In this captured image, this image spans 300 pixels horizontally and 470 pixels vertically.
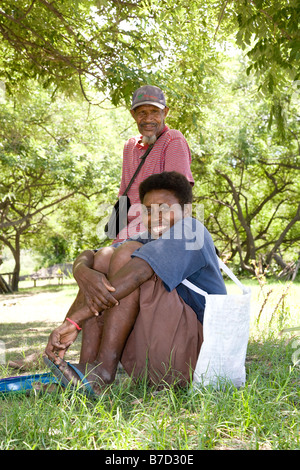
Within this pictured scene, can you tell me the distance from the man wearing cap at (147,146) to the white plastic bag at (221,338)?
A: 3.24 feet

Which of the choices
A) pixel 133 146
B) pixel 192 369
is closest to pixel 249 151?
pixel 133 146

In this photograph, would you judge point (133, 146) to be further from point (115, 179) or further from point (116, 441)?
point (115, 179)

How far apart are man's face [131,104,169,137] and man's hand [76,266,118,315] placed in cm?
132

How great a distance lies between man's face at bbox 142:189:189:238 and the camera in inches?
112

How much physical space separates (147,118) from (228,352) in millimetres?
1801

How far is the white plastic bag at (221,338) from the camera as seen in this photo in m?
2.49

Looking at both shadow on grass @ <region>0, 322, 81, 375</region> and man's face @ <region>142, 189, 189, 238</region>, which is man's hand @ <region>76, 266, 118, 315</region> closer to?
man's face @ <region>142, 189, 189, 238</region>

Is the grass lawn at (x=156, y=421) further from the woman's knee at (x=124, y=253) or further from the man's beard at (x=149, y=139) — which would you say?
the man's beard at (x=149, y=139)

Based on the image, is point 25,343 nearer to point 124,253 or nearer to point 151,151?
point 151,151

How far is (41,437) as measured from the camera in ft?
6.45

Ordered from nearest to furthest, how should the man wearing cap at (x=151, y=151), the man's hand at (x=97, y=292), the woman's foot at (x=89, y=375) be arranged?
the woman's foot at (x=89, y=375)
the man's hand at (x=97, y=292)
the man wearing cap at (x=151, y=151)

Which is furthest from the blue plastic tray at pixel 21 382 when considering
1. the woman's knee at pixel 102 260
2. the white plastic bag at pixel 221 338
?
the white plastic bag at pixel 221 338

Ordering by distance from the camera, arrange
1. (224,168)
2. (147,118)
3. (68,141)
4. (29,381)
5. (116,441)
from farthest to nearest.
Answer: (224,168), (68,141), (147,118), (29,381), (116,441)

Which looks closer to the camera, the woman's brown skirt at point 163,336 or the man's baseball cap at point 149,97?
the woman's brown skirt at point 163,336
